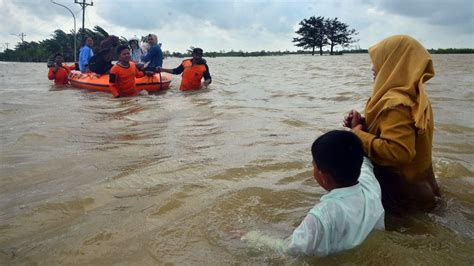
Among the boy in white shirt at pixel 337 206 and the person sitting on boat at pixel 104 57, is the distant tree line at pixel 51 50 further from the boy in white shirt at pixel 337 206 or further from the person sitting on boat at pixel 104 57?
the boy in white shirt at pixel 337 206

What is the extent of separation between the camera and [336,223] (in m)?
1.94

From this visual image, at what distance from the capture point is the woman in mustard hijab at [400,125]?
2.28 meters

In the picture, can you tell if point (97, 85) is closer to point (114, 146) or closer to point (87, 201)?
point (114, 146)

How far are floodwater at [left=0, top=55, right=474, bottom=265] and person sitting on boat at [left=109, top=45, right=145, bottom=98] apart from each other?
2.33 m

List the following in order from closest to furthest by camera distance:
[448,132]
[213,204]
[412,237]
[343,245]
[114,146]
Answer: [343,245] → [412,237] → [213,204] → [114,146] → [448,132]

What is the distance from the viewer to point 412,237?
2.31 metres

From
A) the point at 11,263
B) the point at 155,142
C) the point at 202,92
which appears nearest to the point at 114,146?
the point at 155,142

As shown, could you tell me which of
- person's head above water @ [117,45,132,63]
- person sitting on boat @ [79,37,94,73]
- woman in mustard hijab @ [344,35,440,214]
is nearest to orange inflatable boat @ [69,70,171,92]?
person sitting on boat @ [79,37,94,73]

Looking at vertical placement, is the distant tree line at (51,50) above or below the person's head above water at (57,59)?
above

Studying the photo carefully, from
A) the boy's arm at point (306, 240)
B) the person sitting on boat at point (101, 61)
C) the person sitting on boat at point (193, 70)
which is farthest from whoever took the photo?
the person sitting on boat at point (193, 70)

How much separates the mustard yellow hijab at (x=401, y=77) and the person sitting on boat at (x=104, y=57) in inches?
334

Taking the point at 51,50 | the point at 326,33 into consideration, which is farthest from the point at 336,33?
the point at 51,50

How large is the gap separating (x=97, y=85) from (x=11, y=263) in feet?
29.4

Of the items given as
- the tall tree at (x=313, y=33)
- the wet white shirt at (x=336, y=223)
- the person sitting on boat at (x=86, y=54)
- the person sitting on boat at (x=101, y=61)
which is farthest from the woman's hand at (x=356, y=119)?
the tall tree at (x=313, y=33)
